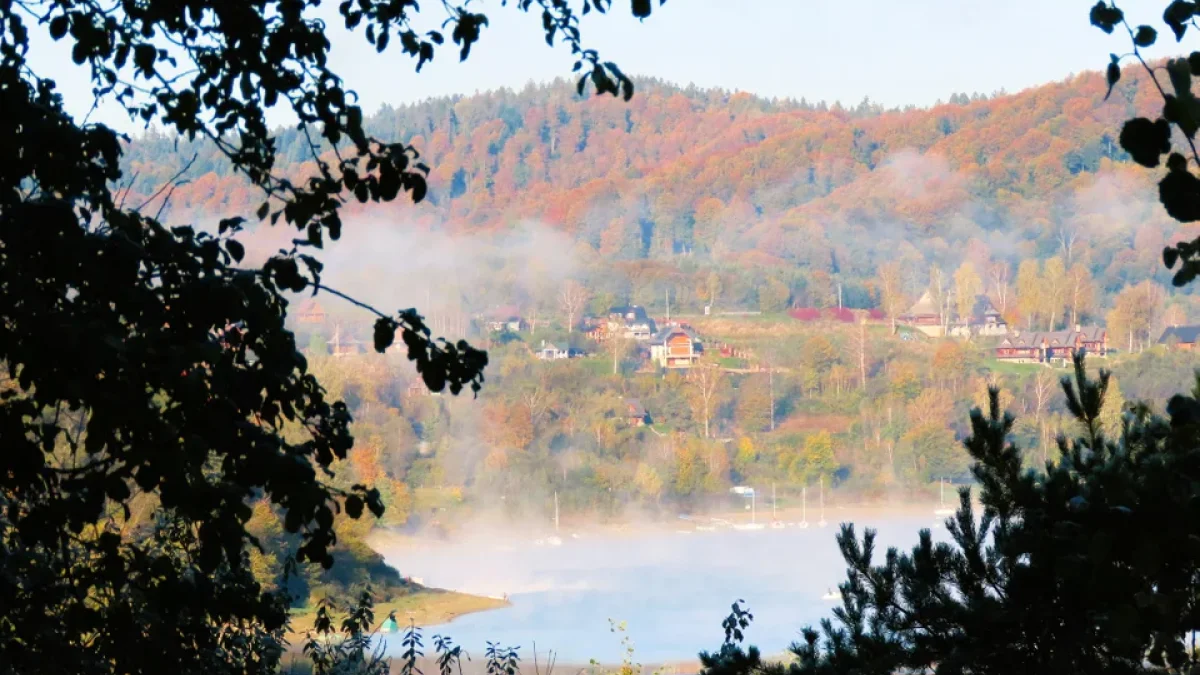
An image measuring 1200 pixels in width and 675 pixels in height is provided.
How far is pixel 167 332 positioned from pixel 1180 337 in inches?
2473

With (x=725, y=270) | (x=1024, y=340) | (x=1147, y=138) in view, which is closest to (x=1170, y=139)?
(x=1147, y=138)

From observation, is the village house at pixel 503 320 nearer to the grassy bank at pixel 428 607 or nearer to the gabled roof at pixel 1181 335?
the grassy bank at pixel 428 607

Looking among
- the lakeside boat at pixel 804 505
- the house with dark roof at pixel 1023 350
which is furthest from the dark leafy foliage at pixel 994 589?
the house with dark roof at pixel 1023 350

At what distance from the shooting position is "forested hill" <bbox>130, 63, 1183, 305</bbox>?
2953 inches

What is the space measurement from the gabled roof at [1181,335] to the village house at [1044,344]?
248cm

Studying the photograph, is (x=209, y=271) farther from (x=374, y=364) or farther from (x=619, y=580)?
(x=374, y=364)

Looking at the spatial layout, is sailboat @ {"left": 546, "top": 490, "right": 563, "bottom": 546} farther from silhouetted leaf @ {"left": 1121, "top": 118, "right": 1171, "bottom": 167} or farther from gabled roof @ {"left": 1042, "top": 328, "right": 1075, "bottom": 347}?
silhouetted leaf @ {"left": 1121, "top": 118, "right": 1171, "bottom": 167}

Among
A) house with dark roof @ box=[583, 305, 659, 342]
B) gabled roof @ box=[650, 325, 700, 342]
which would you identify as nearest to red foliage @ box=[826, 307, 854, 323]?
gabled roof @ box=[650, 325, 700, 342]

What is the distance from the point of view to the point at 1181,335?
58.7 metres

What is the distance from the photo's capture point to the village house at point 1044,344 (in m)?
58.5

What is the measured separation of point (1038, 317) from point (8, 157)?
68.4 m

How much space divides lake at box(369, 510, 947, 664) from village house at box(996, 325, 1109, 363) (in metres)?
13.4

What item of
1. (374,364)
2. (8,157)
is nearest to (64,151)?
(8,157)

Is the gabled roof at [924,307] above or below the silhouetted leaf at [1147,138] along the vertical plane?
above
